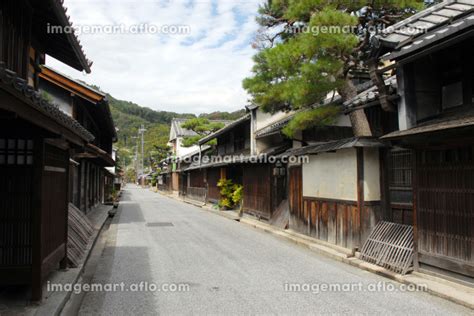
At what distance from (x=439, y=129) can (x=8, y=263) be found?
7.94 m

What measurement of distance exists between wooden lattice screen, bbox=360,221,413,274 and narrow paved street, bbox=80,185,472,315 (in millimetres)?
581

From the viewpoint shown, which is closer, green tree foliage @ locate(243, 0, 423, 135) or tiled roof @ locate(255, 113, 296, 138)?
green tree foliage @ locate(243, 0, 423, 135)

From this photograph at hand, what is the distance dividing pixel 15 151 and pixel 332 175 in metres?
9.20

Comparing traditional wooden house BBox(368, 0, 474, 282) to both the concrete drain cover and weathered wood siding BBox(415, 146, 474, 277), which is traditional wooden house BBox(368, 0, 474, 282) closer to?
weathered wood siding BBox(415, 146, 474, 277)

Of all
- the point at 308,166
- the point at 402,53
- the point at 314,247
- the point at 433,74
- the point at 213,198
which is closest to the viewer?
the point at 402,53

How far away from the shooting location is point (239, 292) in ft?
25.5

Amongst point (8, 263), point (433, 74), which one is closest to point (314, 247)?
point (433, 74)

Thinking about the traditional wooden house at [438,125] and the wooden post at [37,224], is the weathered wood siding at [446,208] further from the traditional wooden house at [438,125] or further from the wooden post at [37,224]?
the wooden post at [37,224]

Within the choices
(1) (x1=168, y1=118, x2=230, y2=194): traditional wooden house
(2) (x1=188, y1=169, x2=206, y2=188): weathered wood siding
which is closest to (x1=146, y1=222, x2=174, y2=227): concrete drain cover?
(2) (x1=188, y1=169, x2=206, y2=188): weathered wood siding

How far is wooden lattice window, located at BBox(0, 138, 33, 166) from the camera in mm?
6691

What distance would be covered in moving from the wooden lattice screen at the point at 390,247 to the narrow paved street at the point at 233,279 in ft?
1.91

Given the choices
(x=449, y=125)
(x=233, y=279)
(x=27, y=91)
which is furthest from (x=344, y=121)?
(x=27, y=91)

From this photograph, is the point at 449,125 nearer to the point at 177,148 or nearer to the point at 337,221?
the point at 337,221

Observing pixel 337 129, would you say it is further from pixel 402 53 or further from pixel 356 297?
pixel 356 297
